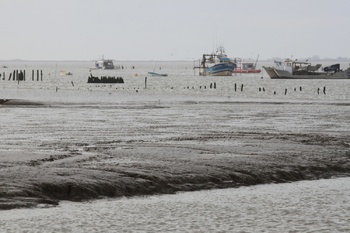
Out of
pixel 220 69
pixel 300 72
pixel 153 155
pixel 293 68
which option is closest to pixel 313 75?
pixel 300 72

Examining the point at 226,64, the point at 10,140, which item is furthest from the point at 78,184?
the point at 226,64

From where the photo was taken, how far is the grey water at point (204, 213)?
13633mm

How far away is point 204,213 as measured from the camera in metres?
15.0

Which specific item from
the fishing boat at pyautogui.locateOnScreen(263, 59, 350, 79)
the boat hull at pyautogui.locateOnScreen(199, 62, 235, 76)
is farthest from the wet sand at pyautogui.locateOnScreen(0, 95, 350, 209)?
the boat hull at pyautogui.locateOnScreen(199, 62, 235, 76)

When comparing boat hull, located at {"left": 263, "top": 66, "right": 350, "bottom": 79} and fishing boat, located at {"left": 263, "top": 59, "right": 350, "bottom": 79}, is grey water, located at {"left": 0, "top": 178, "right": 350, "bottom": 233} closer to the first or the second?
boat hull, located at {"left": 263, "top": 66, "right": 350, "bottom": 79}

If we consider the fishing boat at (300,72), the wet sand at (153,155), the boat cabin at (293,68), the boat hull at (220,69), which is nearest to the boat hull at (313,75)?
the fishing boat at (300,72)

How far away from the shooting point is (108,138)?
27.9m

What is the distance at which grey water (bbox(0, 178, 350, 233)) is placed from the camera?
44.7ft

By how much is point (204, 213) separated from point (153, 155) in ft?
22.9

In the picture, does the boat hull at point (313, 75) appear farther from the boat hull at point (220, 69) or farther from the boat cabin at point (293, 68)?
the boat hull at point (220, 69)

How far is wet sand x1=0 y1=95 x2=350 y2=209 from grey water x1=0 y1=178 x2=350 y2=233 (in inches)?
27.6

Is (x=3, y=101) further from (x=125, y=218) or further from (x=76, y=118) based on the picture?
(x=125, y=218)

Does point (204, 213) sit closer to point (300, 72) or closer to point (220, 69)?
point (300, 72)

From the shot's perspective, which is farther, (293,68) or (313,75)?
(293,68)
